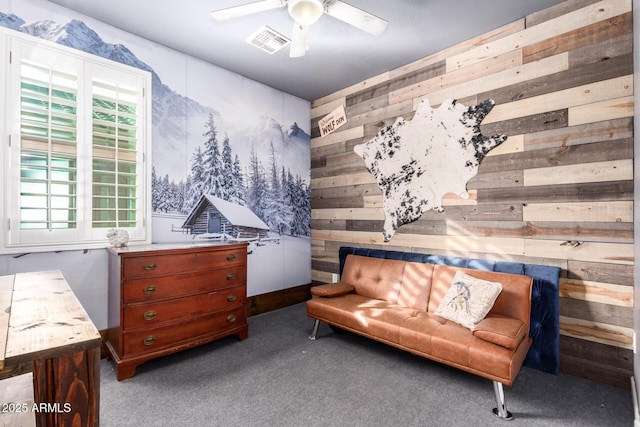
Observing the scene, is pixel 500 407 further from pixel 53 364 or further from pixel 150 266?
pixel 150 266

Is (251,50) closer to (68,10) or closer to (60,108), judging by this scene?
(68,10)

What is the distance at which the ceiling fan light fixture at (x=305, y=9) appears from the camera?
216 cm

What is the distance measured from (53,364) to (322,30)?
120 inches

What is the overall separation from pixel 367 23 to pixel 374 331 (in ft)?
7.93

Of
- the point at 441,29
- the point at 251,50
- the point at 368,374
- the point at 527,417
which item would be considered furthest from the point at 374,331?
the point at 251,50

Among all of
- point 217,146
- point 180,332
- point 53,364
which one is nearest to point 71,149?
point 217,146

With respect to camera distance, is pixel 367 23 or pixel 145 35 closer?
pixel 367 23

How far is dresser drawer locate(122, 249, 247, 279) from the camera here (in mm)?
2533

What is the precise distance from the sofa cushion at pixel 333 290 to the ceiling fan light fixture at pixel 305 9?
2363mm

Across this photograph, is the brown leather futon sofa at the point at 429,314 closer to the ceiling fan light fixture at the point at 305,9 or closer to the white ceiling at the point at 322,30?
the white ceiling at the point at 322,30

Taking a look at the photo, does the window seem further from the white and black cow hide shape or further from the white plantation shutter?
the white and black cow hide shape

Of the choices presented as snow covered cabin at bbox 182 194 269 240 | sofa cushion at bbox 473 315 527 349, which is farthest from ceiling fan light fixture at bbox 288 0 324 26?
sofa cushion at bbox 473 315 527 349

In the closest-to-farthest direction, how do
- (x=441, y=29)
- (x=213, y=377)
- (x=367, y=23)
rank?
(x=367, y=23)
(x=213, y=377)
(x=441, y=29)

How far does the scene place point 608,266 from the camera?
2396 millimetres
